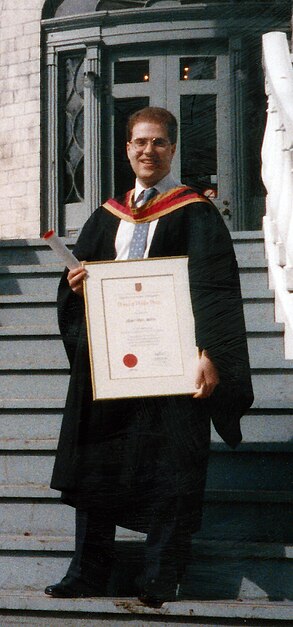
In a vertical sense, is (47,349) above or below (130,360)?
below

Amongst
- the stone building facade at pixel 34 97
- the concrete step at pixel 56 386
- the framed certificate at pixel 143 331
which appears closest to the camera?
the framed certificate at pixel 143 331

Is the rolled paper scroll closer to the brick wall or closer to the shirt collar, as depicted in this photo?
the shirt collar

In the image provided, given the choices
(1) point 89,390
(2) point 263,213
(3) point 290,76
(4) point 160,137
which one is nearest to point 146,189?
(4) point 160,137

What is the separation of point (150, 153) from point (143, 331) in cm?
58

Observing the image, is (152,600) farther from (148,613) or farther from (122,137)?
(122,137)

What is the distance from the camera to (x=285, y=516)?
3.30 metres

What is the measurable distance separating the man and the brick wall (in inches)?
127

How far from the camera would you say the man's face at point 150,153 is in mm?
3055

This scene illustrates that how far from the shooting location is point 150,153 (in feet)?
10.1

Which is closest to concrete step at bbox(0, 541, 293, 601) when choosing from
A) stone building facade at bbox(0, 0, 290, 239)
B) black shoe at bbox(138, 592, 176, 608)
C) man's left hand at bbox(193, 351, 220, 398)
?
black shoe at bbox(138, 592, 176, 608)

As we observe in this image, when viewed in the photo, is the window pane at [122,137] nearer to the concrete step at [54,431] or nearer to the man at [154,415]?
the concrete step at [54,431]

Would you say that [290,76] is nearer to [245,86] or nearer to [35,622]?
[245,86]

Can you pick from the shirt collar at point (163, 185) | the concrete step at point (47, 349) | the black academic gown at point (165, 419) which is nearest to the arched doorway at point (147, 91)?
the concrete step at point (47, 349)

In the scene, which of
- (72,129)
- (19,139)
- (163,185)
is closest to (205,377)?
(163,185)
